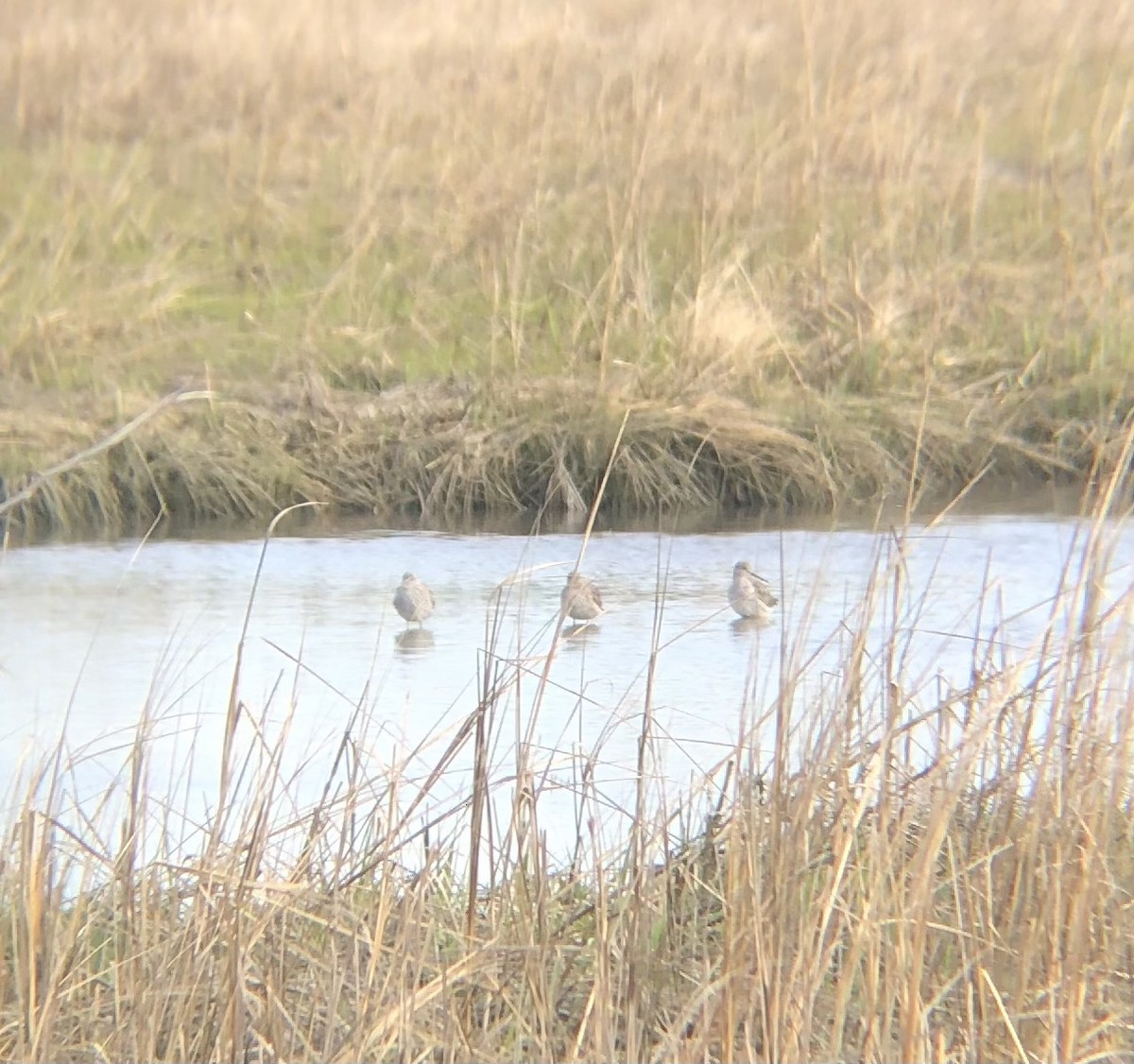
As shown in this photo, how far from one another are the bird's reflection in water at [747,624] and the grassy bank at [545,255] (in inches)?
22.6

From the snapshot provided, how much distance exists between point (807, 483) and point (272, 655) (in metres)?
1.97

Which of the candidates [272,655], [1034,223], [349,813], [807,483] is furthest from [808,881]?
[1034,223]

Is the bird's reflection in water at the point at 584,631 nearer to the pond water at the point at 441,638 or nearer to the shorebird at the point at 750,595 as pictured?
the pond water at the point at 441,638

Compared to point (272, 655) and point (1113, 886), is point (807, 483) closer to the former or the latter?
point (272, 655)

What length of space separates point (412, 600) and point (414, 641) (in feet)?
0.41

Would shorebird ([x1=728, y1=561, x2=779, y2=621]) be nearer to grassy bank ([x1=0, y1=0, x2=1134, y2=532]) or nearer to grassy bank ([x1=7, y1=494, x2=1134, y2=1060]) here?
grassy bank ([x1=0, y1=0, x2=1134, y2=532])

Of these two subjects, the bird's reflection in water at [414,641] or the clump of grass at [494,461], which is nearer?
the bird's reflection in water at [414,641]

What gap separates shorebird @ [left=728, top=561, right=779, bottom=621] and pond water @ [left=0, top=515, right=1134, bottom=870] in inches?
1.9

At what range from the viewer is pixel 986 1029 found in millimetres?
1973

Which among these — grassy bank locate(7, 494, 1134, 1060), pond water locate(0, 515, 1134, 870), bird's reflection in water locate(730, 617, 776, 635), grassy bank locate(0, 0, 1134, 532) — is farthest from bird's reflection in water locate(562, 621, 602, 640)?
grassy bank locate(7, 494, 1134, 1060)

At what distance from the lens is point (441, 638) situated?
3.80m

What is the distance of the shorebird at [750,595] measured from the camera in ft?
11.6

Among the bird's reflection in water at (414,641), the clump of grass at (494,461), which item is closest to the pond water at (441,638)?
the bird's reflection in water at (414,641)

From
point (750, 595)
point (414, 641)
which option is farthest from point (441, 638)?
point (750, 595)
